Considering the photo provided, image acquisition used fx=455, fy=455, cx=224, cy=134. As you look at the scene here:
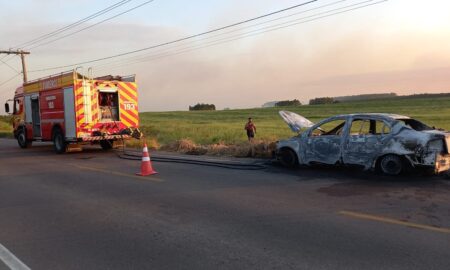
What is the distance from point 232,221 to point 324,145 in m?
5.13

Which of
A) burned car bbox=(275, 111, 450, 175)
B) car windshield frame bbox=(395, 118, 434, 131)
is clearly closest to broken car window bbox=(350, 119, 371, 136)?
burned car bbox=(275, 111, 450, 175)

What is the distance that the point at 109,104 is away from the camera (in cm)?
1861

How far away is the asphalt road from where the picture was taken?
487 cm

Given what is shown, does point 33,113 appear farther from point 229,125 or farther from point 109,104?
point 229,125

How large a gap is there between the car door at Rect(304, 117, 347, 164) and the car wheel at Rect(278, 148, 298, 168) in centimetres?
39

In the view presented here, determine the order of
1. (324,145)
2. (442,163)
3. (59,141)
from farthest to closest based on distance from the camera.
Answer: (59,141), (324,145), (442,163)

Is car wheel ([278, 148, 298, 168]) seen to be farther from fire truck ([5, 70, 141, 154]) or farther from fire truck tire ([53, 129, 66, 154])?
fire truck tire ([53, 129, 66, 154])

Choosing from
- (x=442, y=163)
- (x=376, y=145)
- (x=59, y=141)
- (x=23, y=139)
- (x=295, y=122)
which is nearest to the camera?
(x=442, y=163)

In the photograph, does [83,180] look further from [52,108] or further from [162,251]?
[52,108]

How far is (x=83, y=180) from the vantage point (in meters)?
10.8

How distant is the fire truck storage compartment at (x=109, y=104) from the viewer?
1830cm

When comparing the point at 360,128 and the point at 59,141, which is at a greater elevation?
the point at 360,128

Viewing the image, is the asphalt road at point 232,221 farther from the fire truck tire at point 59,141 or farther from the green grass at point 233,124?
the green grass at point 233,124

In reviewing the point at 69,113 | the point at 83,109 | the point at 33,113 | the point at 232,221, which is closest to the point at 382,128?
the point at 232,221
